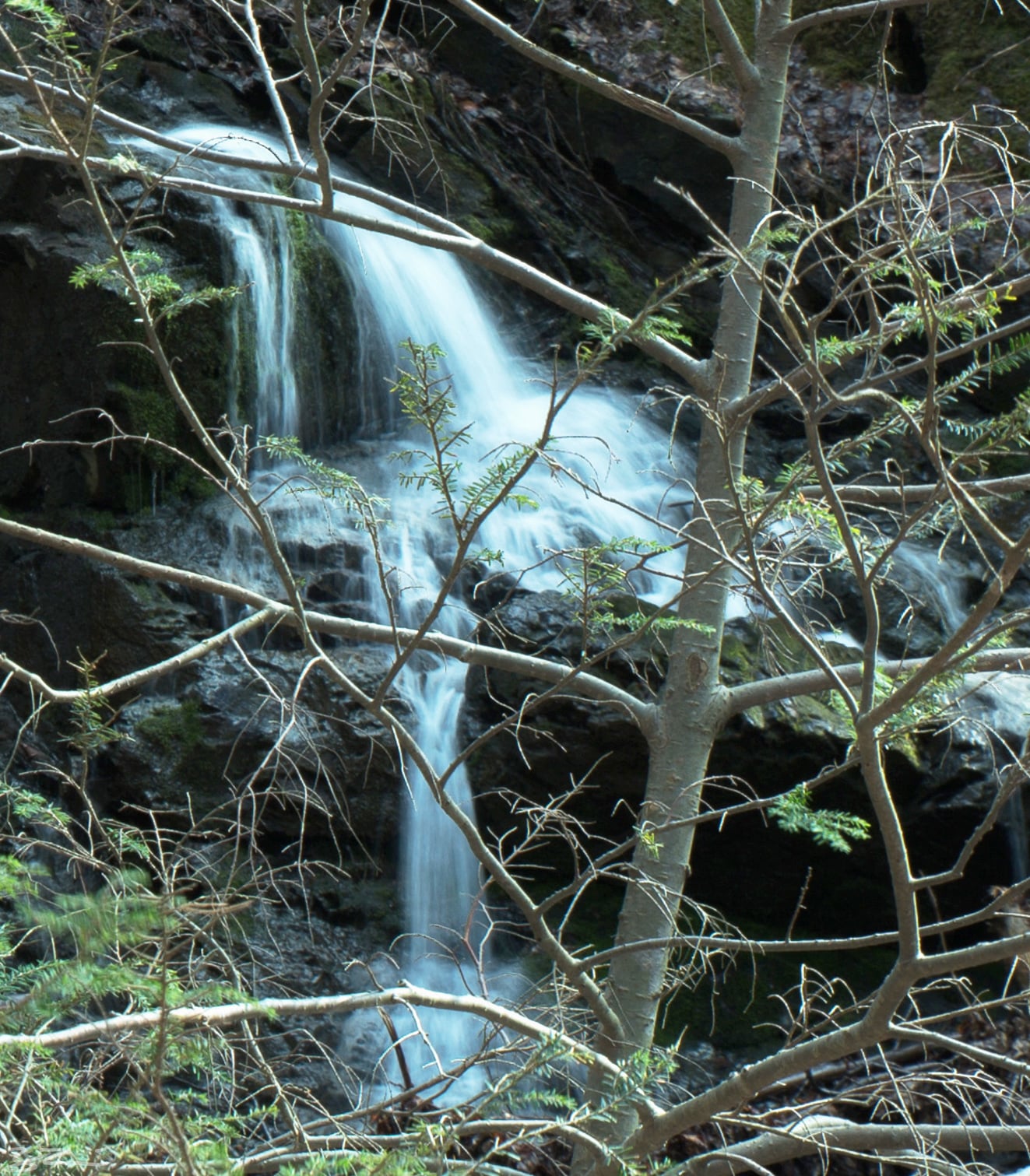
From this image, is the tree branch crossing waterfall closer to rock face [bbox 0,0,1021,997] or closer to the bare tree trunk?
rock face [bbox 0,0,1021,997]

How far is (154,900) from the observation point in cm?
139

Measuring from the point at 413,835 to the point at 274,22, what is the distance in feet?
21.5

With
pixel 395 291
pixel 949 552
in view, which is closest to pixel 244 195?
pixel 395 291

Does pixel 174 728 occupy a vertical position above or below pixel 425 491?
below

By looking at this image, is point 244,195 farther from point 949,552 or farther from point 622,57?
point 622,57

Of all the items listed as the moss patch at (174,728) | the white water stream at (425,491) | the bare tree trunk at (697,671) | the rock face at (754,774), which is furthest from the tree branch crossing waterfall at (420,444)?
the bare tree trunk at (697,671)

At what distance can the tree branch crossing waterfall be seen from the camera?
532cm

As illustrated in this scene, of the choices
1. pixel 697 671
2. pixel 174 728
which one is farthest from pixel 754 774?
pixel 174 728

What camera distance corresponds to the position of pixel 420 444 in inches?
277

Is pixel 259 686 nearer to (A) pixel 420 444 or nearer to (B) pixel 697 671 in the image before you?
(A) pixel 420 444

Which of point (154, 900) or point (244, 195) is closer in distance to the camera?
point (154, 900)

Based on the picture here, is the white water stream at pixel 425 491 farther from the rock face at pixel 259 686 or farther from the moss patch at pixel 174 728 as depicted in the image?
the moss patch at pixel 174 728

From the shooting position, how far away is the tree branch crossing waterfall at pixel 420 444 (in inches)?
210

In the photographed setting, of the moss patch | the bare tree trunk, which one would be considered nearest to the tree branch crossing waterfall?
the moss patch
